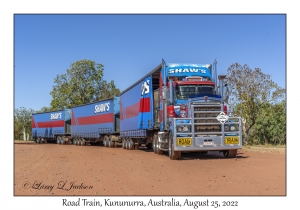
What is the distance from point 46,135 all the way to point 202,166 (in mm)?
37957

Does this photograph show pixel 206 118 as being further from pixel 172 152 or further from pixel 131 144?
pixel 131 144

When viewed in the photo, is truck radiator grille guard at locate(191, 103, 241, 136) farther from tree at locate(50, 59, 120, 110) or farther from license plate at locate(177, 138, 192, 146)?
tree at locate(50, 59, 120, 110)

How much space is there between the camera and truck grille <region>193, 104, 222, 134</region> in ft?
47.0

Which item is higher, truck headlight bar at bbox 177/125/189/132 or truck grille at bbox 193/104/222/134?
truck grille at bbox 193/104/222/134

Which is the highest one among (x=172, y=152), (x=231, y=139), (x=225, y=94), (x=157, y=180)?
(x=225, y=94)

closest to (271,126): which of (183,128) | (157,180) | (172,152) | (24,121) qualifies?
(172,152)

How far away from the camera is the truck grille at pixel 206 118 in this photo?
14.3 m

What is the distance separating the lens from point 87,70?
2227 inches

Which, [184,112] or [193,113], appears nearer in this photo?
[193,113]

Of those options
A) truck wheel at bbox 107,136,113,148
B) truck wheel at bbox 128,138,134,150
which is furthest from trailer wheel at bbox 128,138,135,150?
truck wheel at bbox 107,136,113,148

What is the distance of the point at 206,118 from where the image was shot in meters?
14.3

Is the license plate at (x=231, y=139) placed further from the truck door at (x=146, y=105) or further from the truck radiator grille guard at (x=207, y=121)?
the truck door at (x=146, y=105)

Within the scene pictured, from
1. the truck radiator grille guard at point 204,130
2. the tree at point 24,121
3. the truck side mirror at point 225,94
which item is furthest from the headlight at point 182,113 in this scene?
the tree at point 24,121

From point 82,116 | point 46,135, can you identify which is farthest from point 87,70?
point 82,116
